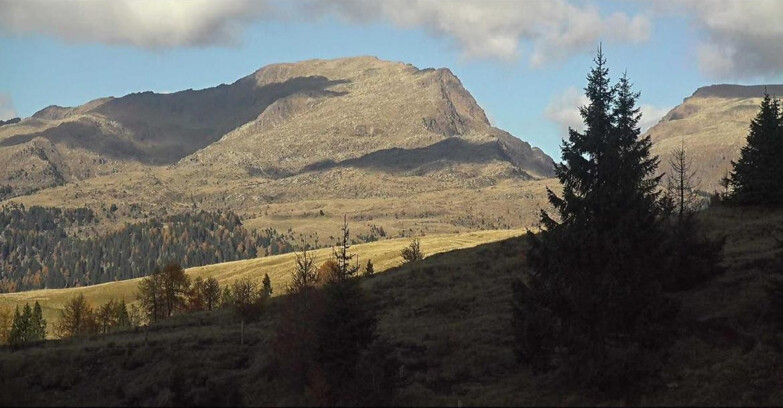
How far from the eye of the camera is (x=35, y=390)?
39125mm

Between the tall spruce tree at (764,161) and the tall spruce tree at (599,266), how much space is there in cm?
4156

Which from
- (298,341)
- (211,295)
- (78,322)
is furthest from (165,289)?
(298,341)

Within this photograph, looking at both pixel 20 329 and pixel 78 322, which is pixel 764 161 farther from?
pixel 20 329

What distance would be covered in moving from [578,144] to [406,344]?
17.7 meters

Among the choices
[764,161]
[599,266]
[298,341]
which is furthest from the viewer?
[764,161]

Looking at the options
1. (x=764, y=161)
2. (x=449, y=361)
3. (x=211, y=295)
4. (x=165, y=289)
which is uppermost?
(x=764, y=161)

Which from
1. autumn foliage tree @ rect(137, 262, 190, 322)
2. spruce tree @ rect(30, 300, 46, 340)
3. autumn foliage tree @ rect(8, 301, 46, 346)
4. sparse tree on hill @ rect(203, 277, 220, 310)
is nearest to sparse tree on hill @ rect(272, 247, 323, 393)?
autumn foliage tree @ rect(137, 262, 190, 322)

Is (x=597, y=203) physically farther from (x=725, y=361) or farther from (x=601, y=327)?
(x=725, y=361)

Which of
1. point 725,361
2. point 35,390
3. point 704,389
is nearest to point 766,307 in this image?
point 725,361

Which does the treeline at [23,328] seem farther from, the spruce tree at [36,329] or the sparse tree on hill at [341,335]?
the sparse tree on hill at [341,335]

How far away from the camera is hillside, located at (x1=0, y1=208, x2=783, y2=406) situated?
3191 centimetres

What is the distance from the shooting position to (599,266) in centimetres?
3281

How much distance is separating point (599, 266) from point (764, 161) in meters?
48.3

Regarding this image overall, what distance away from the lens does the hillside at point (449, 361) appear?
31.9 metres
